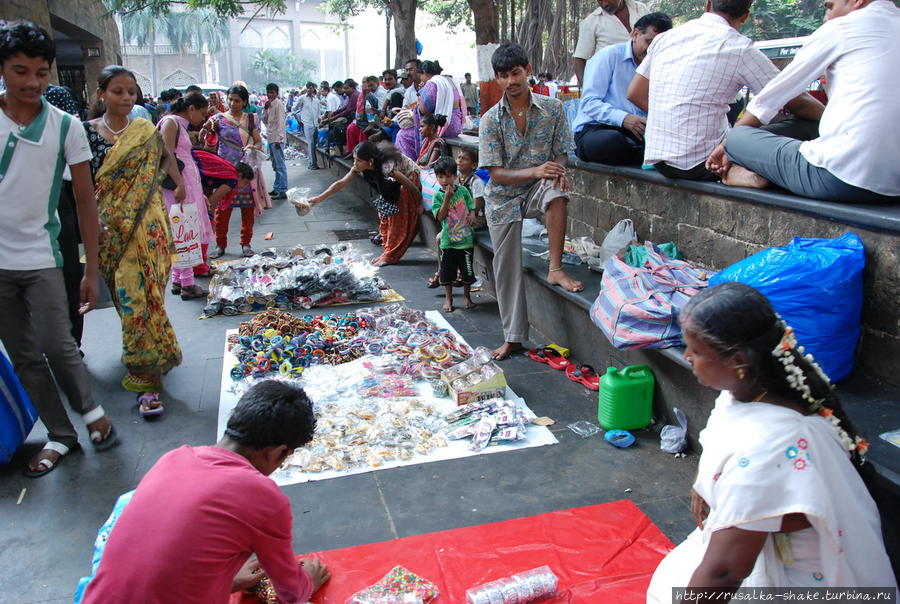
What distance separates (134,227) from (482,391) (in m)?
2.30

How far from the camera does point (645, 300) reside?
132 inches

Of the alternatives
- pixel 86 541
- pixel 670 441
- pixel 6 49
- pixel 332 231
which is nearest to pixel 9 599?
pixel 86 541

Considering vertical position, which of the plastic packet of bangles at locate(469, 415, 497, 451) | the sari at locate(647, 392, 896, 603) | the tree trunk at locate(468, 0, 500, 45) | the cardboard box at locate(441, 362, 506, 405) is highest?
the tree trunk at locate(468, 0, 500, 45)

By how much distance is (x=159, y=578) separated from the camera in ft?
5.32

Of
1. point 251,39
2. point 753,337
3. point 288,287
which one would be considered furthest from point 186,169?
point 251,39

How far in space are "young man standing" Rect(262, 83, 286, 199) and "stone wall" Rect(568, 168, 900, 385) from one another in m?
7.85

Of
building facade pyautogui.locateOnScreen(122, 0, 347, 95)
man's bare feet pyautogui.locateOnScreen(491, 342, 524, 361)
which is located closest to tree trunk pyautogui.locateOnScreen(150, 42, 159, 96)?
building facade pyautogui.locateOnScreen(122, 0, 347, 95)

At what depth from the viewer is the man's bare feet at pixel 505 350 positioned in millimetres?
4645

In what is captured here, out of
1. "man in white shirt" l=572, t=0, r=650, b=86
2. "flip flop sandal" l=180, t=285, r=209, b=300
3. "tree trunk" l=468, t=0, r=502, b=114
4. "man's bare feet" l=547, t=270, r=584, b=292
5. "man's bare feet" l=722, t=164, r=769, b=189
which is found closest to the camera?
"man's bare feet" l=722, t=164, r=769, b=189

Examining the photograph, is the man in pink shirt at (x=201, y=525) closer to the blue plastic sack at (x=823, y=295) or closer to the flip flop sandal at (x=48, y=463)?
the flip flop sandal at (x=48, y=463)

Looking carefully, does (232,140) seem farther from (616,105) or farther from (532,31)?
(532,31)

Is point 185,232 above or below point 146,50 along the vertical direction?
below

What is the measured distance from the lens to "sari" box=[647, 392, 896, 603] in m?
1.46

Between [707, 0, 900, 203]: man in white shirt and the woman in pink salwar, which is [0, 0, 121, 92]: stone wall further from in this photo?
[707, 0, 900, 203]: man in white shirt
